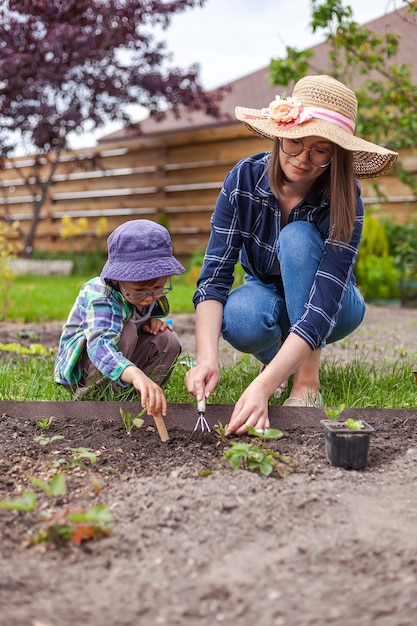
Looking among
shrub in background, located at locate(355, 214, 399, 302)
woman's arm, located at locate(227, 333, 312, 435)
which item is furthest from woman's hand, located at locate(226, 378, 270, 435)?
shrub in background, located at locate(355, 214, 399, 302)

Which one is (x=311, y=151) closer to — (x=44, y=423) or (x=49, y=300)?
(x=44, y=423)

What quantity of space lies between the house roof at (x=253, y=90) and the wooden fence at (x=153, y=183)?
0.23 m

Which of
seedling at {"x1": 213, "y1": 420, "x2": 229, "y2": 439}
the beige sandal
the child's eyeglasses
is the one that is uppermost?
the child's eyeglasses

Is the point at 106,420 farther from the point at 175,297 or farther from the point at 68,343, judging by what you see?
the point at 175,297

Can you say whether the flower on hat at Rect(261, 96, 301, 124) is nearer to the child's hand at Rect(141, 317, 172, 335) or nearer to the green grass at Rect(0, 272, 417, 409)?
the child's hand at Rect(141, 317, 172, 335)

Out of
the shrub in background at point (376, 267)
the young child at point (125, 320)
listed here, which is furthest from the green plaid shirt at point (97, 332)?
the shrub in background at point (376, 267)

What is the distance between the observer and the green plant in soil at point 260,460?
5.82ft

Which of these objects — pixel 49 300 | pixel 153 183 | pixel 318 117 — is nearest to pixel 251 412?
pixel 318 117

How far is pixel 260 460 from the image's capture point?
5.88ft

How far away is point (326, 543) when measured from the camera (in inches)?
56.2

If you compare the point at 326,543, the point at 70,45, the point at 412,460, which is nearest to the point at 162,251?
the point at 412,460

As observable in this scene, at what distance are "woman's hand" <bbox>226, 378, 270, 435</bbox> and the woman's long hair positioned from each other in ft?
1.99

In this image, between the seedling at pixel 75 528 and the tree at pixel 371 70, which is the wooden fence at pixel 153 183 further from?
the seedling at pixel 75 528

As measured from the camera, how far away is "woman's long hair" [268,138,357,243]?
7.29ft
